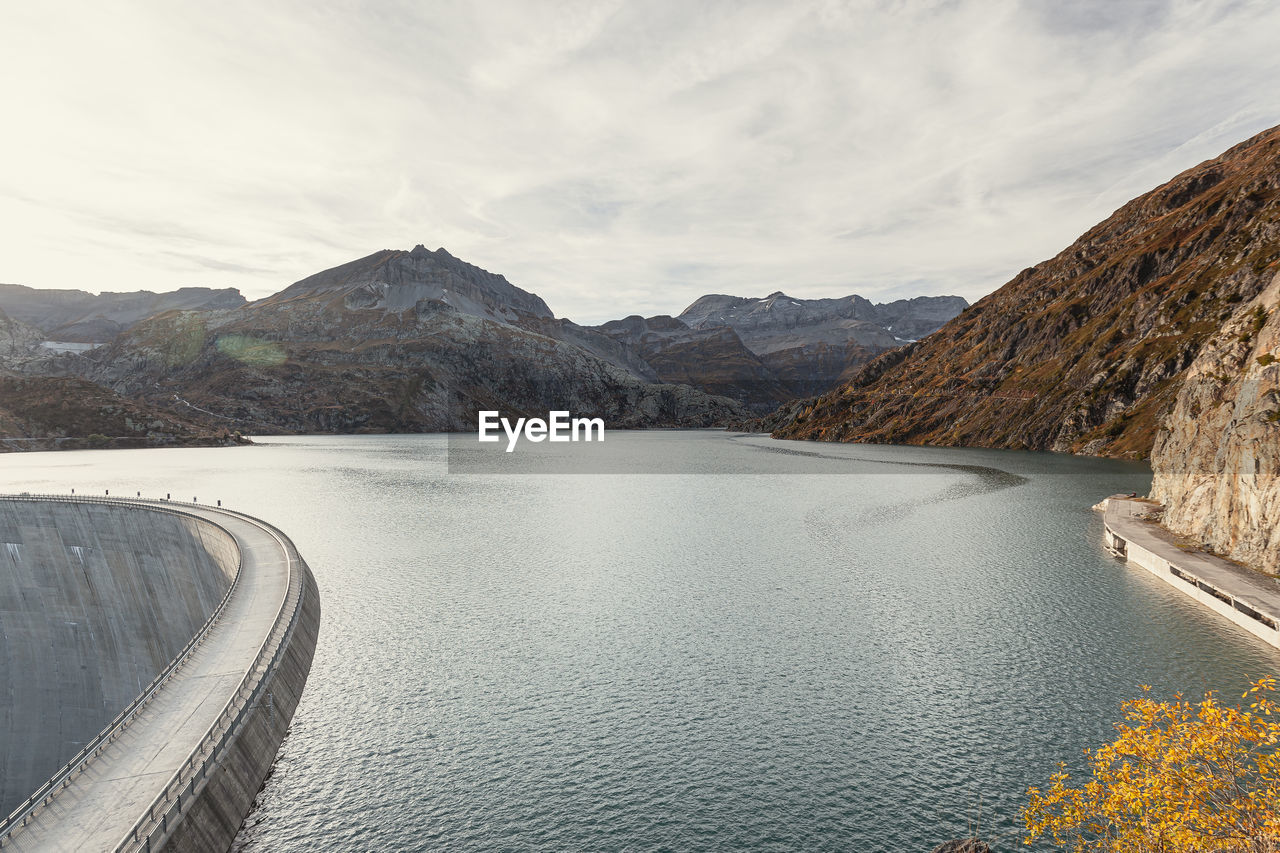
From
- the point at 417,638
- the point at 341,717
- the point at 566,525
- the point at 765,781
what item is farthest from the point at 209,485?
the point at 765,781

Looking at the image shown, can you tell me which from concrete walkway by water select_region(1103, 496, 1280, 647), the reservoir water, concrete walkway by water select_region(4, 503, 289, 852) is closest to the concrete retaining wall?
the reservoir water

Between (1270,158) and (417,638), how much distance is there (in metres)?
281

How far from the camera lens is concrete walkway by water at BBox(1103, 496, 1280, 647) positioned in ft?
137

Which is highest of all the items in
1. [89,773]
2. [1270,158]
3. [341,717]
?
[1270,158]

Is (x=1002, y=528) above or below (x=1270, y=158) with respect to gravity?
below

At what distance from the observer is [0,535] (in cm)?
6450

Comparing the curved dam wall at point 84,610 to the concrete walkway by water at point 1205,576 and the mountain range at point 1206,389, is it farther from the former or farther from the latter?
the mountain range at point 1206,389

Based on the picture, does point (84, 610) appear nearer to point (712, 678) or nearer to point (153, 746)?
point (153, 746)

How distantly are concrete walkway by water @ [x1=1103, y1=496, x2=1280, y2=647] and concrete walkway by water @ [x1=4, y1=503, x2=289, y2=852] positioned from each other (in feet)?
198

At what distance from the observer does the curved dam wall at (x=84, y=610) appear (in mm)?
56625

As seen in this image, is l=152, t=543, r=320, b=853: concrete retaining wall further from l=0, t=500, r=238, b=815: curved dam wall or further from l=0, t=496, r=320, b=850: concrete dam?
l=0, t=500, r=238, b=815: curved dam wall

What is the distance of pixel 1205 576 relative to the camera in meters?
49.1

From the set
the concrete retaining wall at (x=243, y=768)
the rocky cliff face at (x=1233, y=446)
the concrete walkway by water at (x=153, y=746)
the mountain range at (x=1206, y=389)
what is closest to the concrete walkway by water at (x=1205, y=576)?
the rocky cliff face at (x=1233, y=446)

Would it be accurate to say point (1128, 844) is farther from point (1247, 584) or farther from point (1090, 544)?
point (1090, 544)
